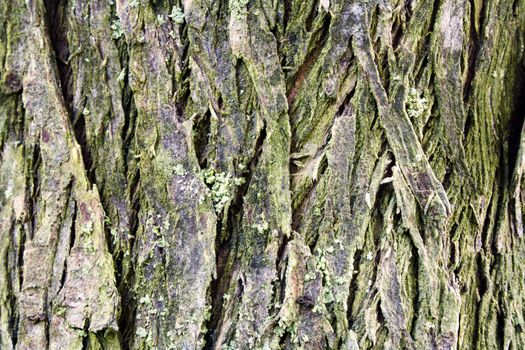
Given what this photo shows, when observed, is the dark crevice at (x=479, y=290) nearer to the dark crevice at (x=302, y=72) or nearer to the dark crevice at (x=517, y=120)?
the dark crevice at (x=517, y=120)

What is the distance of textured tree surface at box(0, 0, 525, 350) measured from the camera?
1108 millimetres

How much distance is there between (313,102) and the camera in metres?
1.14

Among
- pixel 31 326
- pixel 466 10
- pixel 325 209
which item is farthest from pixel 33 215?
pixel 466 10

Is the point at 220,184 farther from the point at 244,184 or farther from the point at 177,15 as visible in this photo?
the point at 177,15

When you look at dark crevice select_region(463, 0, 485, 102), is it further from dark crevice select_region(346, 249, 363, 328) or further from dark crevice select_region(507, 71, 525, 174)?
dark crevice select_region(346, 249, 363, 328)

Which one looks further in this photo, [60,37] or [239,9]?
[60,37]

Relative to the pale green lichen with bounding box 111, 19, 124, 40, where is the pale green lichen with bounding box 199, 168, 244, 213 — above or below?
below

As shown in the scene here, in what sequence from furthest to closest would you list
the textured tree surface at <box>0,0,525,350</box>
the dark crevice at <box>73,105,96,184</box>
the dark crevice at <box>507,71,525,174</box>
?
the dark crevice at <box>507,71,525,174</box> → the dark crevice at <box>73,105,96,184</box> → the textured tree surface at <box>0,0,525,350</box>

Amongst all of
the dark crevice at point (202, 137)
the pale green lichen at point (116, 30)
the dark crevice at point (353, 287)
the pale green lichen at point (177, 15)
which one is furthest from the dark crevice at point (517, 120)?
the pale green lichen at point (116, 30)

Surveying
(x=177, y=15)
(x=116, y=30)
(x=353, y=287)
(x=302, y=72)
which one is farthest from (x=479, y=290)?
(x=116, y=30)

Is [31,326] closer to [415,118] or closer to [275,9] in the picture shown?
[275,9]

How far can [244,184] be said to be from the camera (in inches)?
44.7

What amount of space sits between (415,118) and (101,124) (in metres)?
0.81

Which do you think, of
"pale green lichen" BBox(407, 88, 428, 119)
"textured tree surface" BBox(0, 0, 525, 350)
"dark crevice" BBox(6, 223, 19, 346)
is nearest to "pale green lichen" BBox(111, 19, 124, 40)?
"textured tree surface" BBox(0, 0, 525, 350)
